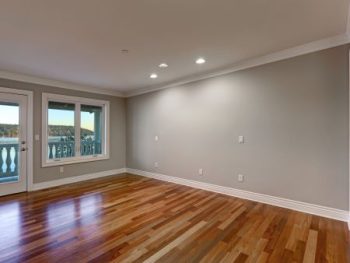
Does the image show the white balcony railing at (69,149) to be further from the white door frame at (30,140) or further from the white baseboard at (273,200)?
the white baseboard at (273,200)

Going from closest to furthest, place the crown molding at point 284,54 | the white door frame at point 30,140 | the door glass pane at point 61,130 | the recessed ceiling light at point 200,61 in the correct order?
the crown molding at point 284,54, the recessed ceiling light at point 200,61, the white door frame at point 30,140, the door glass pane at point 61,130

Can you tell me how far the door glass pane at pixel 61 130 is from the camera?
4664mm

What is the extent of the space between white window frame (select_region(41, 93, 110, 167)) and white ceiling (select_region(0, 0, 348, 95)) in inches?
38.8

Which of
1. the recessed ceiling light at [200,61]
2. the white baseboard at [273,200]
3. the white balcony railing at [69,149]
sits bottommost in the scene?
the white baseboard at [273,200]

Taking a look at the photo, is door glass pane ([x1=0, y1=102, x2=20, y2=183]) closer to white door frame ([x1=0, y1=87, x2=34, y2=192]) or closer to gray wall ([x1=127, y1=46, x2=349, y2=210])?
white door frame ([x1=0, y1=87, x2=34, y2=192])

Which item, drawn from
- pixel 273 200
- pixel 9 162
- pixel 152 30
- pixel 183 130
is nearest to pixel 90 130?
pixel 9 162

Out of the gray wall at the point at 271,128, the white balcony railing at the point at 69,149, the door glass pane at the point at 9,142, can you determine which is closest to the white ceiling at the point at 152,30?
the gray wall at the point at 271,128

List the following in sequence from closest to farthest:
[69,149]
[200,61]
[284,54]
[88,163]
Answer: [284,54] → [200,61] → [69,149] → [88,163]

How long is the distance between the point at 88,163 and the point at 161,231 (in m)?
3.46

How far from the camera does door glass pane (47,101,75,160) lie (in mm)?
4664

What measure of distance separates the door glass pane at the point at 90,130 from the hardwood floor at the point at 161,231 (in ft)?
5.77

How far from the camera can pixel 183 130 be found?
458 cm

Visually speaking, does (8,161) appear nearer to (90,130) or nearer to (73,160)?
(73,160)

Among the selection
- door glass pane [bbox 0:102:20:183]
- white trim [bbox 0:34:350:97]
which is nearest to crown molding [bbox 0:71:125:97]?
white trim [bbox 0:34:350:97]
